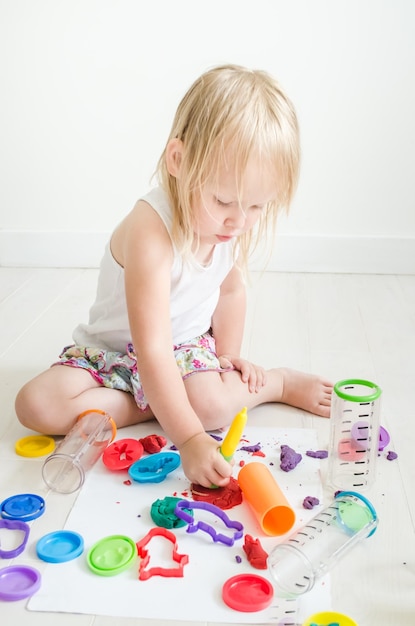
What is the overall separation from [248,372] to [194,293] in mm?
155

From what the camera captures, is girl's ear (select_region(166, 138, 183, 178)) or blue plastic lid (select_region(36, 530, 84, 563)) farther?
girl's ear (select_region(166, 138, 183, 178))

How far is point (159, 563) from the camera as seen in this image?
0.83 meters

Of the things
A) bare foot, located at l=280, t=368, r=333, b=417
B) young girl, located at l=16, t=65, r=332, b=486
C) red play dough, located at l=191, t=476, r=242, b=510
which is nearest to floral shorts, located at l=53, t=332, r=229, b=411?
young girl, located at l=16, t=65, r=332, b=486

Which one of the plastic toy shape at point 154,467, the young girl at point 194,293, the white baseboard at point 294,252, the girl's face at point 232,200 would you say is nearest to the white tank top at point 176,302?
the young girl at point 194,293

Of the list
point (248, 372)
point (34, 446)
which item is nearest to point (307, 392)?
point (248, 372)

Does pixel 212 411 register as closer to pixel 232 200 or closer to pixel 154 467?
pixel 154 467

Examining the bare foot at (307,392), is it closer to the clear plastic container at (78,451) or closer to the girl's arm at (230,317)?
the girl's arm at (230,317)

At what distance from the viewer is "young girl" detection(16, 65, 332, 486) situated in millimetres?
941

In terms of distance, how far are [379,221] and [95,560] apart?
1.36 meters

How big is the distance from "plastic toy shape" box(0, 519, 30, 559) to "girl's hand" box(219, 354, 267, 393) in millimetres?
430

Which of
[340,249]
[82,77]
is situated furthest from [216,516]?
[82,77]

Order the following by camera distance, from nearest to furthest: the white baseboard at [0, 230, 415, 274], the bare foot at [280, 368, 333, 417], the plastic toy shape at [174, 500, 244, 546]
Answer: the plastic toy shape at [174, 500, 244, 546] → the bare foot at [280, 368, 333, 417] → the white baseboard at [0, 230, 415, 274]

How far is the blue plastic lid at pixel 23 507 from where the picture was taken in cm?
91

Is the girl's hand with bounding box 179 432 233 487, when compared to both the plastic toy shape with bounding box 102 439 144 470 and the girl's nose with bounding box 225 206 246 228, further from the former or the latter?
the girl's nose with bounding box 225 206 246 228
